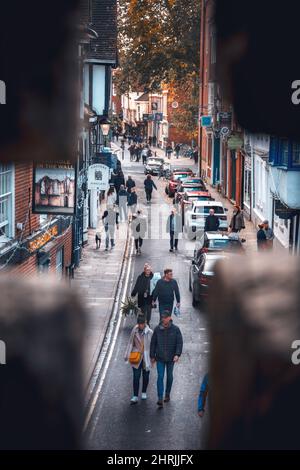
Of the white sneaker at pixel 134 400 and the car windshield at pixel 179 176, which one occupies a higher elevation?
the car windshield at pixel 179 176

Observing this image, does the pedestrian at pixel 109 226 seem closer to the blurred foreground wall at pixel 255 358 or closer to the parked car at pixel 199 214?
the parked car at pixel 199 214

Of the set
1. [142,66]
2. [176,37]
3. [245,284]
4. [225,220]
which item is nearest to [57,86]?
[245,284]

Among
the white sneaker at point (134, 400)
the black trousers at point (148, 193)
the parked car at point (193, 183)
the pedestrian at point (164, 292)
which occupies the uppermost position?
the parked car at point (193, 183)

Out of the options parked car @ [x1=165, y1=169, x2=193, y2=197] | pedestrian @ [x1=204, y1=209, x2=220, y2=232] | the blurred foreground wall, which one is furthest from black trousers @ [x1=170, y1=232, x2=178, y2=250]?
the blurred foreground wall

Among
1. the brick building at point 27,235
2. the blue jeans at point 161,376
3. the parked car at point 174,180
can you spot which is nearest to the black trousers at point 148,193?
the parked car at point 174,180

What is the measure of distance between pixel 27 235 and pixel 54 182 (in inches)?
188

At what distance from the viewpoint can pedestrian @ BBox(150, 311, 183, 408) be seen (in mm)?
13594

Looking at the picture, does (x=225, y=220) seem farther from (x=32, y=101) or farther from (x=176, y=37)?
(x=32, y=101)

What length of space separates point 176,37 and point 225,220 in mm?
20689

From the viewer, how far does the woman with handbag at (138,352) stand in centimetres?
1399

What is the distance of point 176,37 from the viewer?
51000mm

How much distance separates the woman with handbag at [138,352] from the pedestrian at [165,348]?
0.95 ft

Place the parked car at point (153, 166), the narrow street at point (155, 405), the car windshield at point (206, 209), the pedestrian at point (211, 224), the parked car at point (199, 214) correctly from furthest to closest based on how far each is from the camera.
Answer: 1. the parked car at point (153, 166)
2. the parked car at point (199, 214)
3. the car windshield at point (206, 209)
4. the pedestrian at point (211, 224)
5. the narrow street at point (155, 405)
